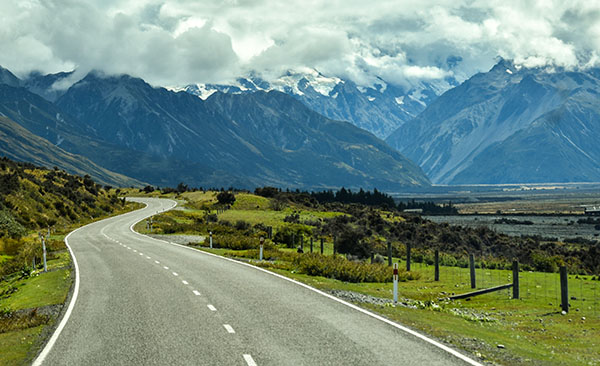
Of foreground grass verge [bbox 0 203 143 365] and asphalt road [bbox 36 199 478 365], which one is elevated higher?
asphalt road [bbox 36 199 478 365]

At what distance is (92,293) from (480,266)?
25.3 metres

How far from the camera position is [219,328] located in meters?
13.5

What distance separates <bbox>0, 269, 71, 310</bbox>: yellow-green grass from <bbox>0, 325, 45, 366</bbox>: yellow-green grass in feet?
13.3

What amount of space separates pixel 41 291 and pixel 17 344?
378 inches

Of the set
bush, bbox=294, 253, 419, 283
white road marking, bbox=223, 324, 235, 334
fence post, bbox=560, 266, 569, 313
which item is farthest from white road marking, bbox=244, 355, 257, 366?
bush, bbox=294, 253, 419, 283

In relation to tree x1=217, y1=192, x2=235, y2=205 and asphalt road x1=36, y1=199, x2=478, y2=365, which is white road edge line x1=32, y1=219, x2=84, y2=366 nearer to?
asphalt road x1=36, y1=199, x2=478, y2=365

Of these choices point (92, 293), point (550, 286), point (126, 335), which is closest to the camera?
point (126, 335)

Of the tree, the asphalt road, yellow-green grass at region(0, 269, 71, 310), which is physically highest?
the tree

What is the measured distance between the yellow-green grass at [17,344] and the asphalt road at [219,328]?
545 mm

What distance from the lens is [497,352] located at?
468 inches

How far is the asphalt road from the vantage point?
1099 cm

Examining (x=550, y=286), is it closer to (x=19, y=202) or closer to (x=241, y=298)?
(x=241, y=298)

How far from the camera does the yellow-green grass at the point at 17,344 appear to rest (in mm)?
11584

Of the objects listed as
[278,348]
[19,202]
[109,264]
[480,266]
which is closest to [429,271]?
[480,266]
